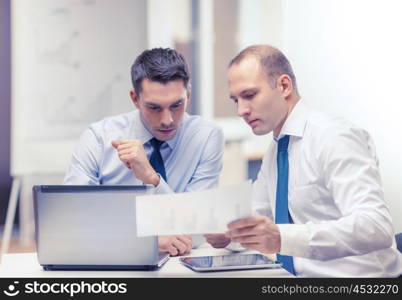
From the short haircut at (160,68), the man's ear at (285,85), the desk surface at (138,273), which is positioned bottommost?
the desk surface at (138,273)

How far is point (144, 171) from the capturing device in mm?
1840

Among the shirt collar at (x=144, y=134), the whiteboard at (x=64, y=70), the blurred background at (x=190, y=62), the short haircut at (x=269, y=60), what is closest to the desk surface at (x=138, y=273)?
the short haircut at (x=269, y=60)

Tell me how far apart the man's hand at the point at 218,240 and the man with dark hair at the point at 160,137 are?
39 cm

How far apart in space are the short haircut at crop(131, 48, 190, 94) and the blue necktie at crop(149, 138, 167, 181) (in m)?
0.19

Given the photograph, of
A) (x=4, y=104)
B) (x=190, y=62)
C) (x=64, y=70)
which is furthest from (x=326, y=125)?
(x=4, y=104)

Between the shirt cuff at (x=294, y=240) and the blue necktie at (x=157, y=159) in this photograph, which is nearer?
the shirt cuff at (x=294, y=240)

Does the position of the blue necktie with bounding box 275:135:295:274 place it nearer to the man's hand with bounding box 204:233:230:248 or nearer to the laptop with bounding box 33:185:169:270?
the man's hand with bounding box 204:233:230:248

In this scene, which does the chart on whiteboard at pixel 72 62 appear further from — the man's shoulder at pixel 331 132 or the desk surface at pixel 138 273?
the man's shoulder at pixel 331 132

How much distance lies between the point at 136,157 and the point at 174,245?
0.29m

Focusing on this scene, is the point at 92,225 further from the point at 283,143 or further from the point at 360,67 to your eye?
the point at 360,67

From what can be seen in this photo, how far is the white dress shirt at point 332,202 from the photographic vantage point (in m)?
1.42

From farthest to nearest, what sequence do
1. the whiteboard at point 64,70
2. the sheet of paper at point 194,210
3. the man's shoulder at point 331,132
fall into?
the whiteboard at point 64,70 < the man's shoulder at point 331,132 < the sheet of paper at point 194,210

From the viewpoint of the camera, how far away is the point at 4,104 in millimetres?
5152

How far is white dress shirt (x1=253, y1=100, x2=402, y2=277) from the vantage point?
4.65 feet
